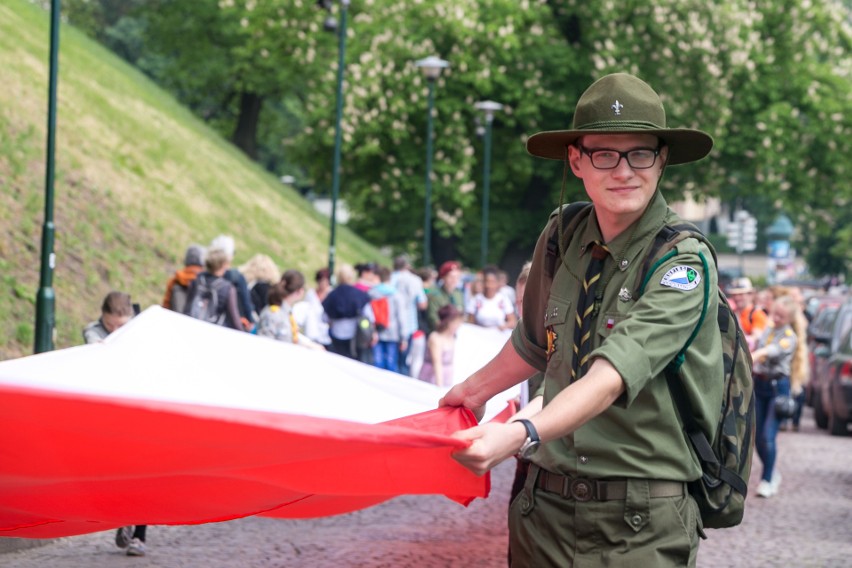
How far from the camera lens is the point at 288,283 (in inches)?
543

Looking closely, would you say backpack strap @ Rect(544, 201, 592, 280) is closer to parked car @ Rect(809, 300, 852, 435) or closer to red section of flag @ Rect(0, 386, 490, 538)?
red section of flag @ Rect(0, 386, 490, 538)

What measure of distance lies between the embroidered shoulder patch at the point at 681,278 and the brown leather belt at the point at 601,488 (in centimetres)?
51

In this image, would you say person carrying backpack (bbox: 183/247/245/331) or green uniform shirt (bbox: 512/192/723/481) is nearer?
green uniform shirt (bbox: 512/192/723/481)

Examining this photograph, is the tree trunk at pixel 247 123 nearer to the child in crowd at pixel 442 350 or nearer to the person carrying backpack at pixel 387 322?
the person carrying backpack at pixel 387 322

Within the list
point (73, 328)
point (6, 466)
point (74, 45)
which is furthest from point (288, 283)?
point (74, 45)

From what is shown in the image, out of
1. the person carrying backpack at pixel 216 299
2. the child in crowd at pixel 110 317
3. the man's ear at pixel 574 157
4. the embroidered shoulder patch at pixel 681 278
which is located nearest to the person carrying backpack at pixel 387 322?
the person carrying backpack at pixel 216 299

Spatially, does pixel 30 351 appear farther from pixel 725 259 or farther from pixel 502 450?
pixel 725 259

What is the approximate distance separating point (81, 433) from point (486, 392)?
3.85 ft

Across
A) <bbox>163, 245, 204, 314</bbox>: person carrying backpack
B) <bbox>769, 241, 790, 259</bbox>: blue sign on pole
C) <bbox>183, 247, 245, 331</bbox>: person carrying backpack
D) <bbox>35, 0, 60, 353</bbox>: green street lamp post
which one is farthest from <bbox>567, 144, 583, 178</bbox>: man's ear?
<bbox>769, 241, 790, 259</bbox>: blue sign on pole

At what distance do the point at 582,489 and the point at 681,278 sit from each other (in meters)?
0.62

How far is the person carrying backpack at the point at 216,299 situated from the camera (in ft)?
43.9

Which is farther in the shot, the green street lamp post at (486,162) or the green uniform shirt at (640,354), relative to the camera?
the green street lamp post at (486,162)

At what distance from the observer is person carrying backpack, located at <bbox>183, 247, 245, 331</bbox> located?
1337cm

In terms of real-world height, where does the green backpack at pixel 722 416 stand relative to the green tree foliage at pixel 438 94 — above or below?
below
